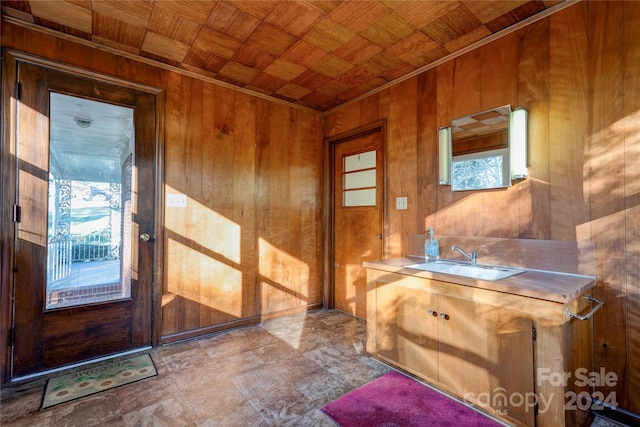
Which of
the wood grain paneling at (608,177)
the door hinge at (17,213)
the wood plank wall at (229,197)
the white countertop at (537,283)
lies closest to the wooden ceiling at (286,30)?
the wood plank wall at (229,197)

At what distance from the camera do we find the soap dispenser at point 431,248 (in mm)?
2547

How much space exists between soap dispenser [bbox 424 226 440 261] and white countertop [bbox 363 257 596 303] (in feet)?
1.74

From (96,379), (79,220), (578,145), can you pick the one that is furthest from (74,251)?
(578,145)

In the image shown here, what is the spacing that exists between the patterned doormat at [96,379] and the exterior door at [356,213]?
6.99 ft

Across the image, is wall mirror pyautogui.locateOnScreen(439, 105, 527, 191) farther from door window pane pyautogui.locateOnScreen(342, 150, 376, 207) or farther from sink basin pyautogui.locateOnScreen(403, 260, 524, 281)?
door window pane pyautogui.locateOnScreen(342, 150, 376, 207)

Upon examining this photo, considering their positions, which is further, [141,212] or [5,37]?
[141,212]

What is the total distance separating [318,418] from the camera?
5.67ft

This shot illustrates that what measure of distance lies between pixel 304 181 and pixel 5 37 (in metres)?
2.77

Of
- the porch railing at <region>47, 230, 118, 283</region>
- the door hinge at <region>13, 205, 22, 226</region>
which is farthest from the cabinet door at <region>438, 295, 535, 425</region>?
the door hinge at <region>13, 205, 22, 226</region>

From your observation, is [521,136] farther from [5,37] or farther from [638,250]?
[5,37]

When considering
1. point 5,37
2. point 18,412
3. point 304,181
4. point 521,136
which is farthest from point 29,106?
point 521,136

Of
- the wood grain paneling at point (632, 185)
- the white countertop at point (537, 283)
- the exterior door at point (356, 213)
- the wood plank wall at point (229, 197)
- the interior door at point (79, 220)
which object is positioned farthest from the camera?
the exterior door at point (356, 213)

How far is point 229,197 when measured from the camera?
A: 3160mm

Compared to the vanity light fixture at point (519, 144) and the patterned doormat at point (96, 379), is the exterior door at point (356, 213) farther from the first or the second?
the patterned doormat at point (96, 379)
